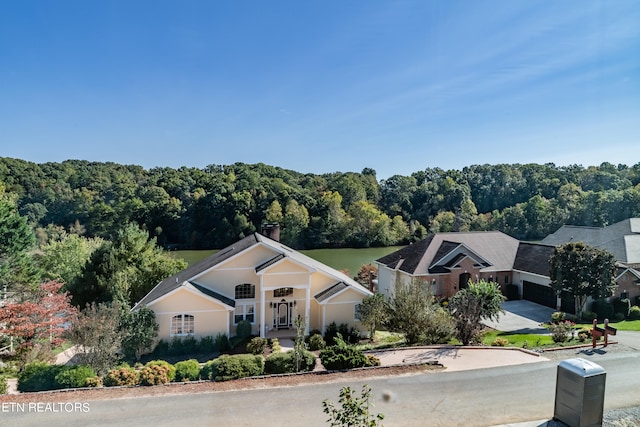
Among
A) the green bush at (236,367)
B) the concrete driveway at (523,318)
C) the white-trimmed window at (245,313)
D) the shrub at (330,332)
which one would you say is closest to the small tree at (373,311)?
the shrub at (330,332)

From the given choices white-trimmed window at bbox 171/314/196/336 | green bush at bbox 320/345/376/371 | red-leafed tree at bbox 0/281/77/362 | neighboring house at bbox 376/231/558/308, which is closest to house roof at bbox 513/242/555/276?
neighboring house at bbox 376/231/558/308

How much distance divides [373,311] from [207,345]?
7.67 meters

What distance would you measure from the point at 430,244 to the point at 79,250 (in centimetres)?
2507

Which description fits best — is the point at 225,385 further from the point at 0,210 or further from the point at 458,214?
the point at 458,214

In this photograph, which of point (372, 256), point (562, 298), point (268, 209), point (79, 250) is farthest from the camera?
point (268, 209)

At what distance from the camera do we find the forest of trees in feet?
219

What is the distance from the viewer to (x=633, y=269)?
25828 mm

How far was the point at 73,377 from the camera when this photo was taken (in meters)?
11.5

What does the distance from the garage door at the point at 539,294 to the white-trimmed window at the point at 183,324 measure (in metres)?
21.8

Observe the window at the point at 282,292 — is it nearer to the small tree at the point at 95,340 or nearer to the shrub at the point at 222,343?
the shrub at the point at 222,343

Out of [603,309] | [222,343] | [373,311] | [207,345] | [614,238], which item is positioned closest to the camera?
[207,345]

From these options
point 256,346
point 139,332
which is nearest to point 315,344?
point 256,346

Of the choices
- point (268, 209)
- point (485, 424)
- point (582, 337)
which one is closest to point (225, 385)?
point (485, 424)

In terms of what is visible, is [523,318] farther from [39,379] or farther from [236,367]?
[39,379]
